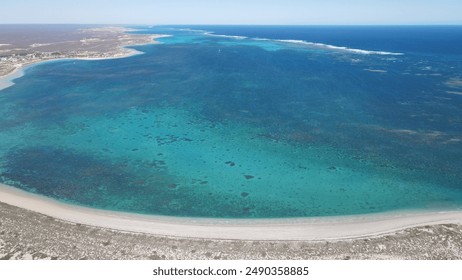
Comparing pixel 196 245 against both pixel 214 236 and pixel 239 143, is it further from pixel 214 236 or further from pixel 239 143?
pixel 239 143

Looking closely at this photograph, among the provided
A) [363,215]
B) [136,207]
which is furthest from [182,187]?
[363,215]

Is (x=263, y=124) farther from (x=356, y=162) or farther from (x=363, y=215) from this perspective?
(x=363, y=215)

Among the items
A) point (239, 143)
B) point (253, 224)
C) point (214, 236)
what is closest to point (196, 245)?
point (214, 236)

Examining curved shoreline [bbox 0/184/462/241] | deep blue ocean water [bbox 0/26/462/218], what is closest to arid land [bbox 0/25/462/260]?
curved shoreline [bbox 0/184/462/241]

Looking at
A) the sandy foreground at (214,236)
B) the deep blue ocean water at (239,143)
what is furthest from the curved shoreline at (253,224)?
the deep blue ocean water at (239,143)

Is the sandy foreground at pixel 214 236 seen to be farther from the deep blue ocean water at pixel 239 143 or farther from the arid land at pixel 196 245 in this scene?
the deep blue ocean water at pixel 239 143

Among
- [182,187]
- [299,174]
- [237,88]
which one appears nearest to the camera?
[182,187]
